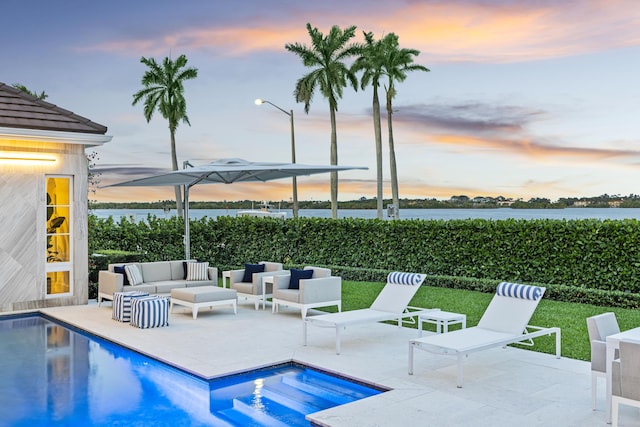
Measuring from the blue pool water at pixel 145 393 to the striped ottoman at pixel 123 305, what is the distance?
1.98 meters

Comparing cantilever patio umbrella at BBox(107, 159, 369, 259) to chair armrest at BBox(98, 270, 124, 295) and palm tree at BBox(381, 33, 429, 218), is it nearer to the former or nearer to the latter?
chair armrest at BBox(98, 270, 124, 295)

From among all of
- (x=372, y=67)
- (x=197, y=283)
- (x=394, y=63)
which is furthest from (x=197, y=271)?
(x=394, y=63)

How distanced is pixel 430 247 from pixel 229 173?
5.28 metres

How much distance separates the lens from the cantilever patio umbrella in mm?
11969

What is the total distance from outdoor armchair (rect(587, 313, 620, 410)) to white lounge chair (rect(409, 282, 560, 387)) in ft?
4.54

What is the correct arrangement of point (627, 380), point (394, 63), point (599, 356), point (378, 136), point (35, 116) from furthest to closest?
point (394, 63) < point (378, 136) < point (35, 116) < point (599, 356) < point (627, 380)

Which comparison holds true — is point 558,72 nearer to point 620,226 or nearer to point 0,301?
point 620,226

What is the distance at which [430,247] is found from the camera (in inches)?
582

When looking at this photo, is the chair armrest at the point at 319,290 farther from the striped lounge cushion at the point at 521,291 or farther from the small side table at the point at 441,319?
the striped lounge cushion at the point at 521,291

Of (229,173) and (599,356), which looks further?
(229,173)

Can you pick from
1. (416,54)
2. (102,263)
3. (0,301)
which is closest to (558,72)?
(416,54)

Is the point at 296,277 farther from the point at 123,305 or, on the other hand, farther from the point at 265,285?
the point at 123,305

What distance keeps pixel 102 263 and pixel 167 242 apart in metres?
3.39

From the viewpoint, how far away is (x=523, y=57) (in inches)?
908
